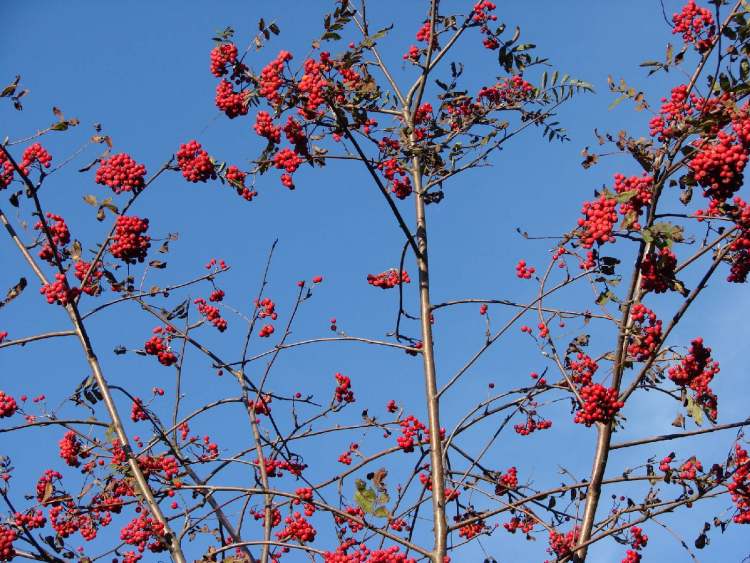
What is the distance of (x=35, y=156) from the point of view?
567 cm

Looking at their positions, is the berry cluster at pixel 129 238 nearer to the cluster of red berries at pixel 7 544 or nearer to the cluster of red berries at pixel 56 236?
the cluster of red berries at pixel 56 236

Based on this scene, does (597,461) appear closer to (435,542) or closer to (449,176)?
(435,542)

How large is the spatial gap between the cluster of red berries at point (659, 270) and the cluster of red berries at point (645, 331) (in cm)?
13

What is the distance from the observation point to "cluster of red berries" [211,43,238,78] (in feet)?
19.0

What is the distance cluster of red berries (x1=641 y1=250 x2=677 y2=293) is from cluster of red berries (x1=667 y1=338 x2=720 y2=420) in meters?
0.48

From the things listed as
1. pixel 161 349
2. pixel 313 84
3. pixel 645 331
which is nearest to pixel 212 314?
pixel 161 349

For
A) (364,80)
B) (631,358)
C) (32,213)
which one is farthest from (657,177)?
(32,213)

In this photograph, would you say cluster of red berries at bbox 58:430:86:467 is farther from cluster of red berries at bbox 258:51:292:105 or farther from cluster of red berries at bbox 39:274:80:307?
cluster of red berries at bbox 258:51:292:105

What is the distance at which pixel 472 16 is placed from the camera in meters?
6.31

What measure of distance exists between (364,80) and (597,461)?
2.83 metres

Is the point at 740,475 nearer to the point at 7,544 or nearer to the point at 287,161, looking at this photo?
the point at 287,161

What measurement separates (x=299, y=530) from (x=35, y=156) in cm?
309

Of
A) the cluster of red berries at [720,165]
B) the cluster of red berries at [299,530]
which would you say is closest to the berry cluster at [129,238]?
the cluster of red berries at [299,530]

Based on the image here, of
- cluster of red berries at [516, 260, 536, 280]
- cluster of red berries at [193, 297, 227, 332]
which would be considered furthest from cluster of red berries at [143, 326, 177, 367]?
cluster of red berries at [516, 260, 536, 280]
